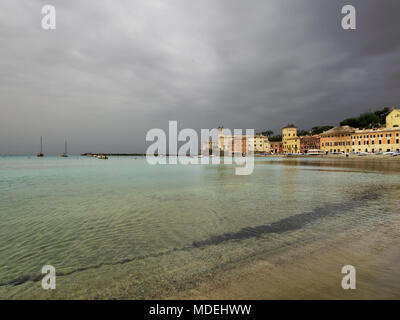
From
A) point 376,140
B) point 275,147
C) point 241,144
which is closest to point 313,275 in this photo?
point 376,140

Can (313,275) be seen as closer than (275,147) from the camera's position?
Yes

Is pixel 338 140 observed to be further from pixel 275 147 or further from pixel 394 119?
pixel 275 147

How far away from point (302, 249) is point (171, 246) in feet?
11.6

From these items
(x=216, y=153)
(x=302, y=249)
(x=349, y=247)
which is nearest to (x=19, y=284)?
(x=302, y=249)

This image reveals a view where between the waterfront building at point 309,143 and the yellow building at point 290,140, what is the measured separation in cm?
311

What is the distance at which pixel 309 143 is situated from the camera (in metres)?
116

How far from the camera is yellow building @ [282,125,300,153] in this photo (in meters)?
125

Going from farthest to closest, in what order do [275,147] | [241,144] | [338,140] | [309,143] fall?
[241,144] < [275,147] < [309,143] < [338,140]

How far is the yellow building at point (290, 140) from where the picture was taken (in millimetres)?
124750

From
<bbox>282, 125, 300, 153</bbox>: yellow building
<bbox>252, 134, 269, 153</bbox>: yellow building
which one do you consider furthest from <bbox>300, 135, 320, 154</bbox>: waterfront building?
<bbox>252, 134, 269, 153</bbox>: yellow building

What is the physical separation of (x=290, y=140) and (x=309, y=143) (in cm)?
1453

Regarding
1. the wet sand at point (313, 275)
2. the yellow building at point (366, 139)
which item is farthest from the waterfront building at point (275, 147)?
the wet sand at point (313, 275)

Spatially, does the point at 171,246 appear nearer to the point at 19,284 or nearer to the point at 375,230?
the point at 19,284

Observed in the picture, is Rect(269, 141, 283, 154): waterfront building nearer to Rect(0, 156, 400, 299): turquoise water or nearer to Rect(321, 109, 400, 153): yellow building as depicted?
Rect(321, 109, 400, 153): yellow building
